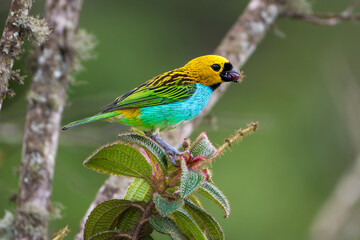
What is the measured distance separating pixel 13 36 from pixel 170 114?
3.68 ft

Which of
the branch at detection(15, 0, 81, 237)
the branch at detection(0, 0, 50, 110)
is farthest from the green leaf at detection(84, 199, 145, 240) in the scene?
the branch at detection(15, 0, 81, 237)

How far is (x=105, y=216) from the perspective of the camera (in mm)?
2014

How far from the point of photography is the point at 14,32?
80.7 inches

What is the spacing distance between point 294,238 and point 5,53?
891cm

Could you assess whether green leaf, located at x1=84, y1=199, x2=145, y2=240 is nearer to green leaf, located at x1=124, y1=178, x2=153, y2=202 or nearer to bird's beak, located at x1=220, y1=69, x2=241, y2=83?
green leaf, located at x1=124, y1=178, x2=153, y2=202

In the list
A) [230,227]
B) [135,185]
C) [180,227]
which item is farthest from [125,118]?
[230,227]

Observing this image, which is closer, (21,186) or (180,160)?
(180,160)

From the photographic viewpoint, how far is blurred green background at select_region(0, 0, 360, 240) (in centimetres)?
960

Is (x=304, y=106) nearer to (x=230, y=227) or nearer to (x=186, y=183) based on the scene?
(x=230, y=227)

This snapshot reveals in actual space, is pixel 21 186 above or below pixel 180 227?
above

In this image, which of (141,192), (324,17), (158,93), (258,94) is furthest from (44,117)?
(258,94)

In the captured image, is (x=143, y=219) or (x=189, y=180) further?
(x=143, y=219)

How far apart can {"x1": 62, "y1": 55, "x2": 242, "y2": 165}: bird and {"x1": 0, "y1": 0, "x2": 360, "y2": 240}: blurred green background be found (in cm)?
545

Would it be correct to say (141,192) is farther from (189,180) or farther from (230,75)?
(230,75)
